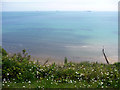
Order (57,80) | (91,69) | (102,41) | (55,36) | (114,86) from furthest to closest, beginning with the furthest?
(55,36) < (102,41) < (91,69) < (57,80) < (114,86)

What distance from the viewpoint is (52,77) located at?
4797 mm

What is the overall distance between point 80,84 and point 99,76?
0.85 m

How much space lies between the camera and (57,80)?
15.4ft

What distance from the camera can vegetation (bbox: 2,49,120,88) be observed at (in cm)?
428

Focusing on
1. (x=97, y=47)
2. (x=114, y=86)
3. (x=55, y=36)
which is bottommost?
(x=114, y=86)

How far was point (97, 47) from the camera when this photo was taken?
27.5 feet

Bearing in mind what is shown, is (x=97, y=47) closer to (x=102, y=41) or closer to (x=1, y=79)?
(x=102, y=41)

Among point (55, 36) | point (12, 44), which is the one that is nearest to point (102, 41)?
point (55, 36)

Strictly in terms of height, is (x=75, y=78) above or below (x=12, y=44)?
below

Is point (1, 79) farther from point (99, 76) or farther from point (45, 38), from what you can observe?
point (45, 38)

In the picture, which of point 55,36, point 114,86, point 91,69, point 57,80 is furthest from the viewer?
point 55,36

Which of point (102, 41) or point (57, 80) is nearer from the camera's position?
point (57, 80)

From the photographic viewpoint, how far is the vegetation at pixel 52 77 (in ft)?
14.0

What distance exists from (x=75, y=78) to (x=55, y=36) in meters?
5.33
